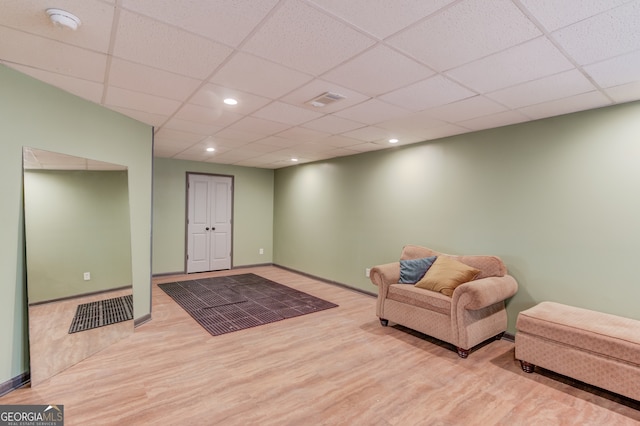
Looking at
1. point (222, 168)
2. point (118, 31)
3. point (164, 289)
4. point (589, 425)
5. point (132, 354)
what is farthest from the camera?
point (222, 168)

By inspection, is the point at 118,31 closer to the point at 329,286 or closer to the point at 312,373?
the point at 312,373

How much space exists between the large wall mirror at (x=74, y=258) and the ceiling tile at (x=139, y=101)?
630 mm

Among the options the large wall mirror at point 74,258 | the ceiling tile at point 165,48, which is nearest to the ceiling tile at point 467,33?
the ceiling tile at point 165,48

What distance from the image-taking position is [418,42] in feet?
6.19

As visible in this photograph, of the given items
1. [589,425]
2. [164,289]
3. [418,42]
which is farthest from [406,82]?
[164,289]

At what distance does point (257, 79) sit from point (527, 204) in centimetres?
308

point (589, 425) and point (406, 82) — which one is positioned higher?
point (406, 82)

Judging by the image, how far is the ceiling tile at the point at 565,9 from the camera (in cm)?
151

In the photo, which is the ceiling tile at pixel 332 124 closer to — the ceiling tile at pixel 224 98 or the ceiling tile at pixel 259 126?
the ceiling tile at pixel 259 126

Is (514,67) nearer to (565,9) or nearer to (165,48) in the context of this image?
(565,9)

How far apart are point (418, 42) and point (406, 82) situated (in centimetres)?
59

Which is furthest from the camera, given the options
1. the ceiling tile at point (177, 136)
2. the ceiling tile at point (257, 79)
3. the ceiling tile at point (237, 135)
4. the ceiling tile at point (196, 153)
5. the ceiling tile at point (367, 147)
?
the ceiling tile at point (196, 153)

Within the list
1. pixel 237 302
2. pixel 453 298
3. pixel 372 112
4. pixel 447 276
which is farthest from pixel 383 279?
pixel 237 302

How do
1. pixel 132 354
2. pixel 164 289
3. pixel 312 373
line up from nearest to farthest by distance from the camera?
pixel 312 373 → pixel 132 354 → pixel 164 289
